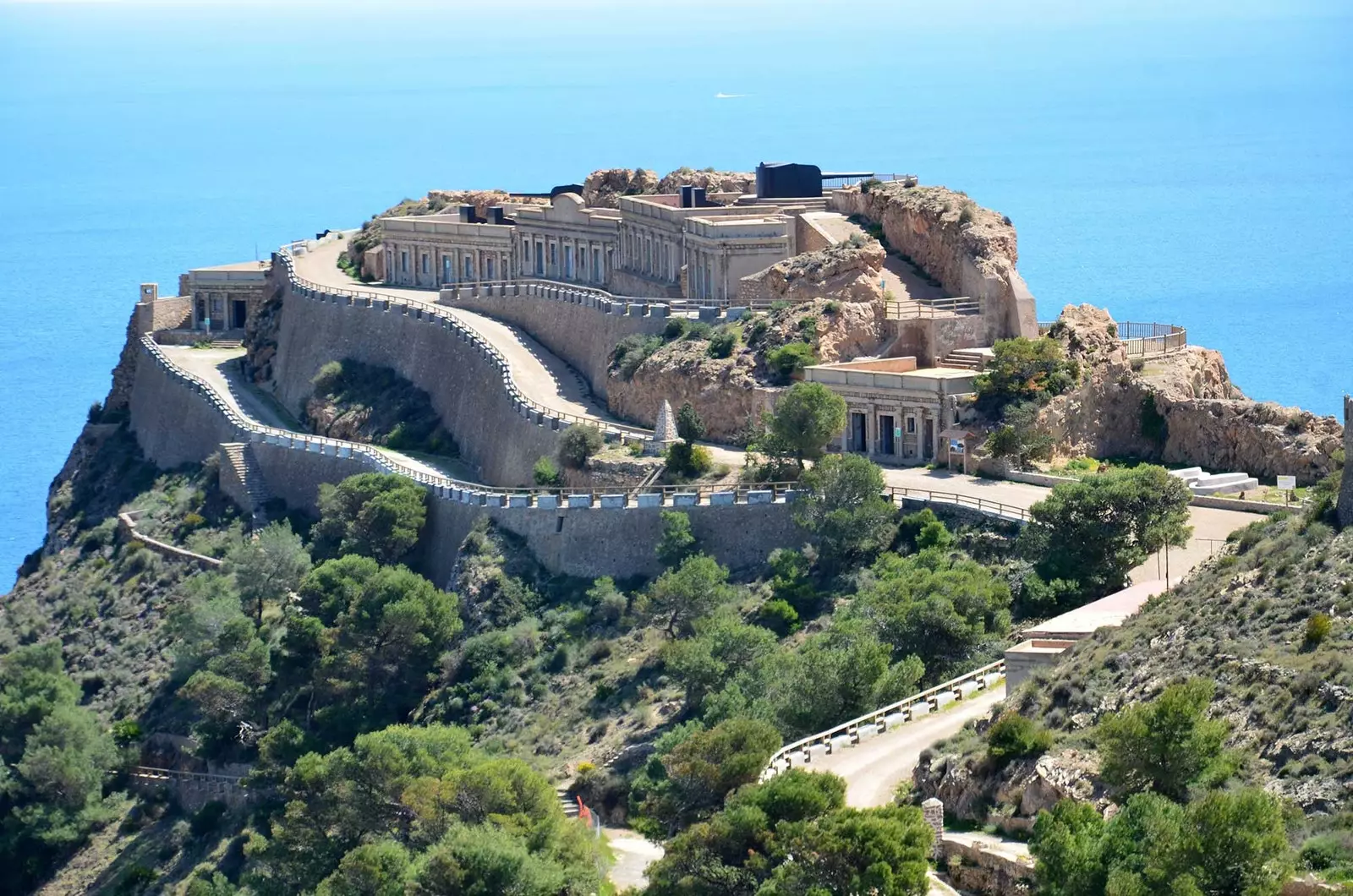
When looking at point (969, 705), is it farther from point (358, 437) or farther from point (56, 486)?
point (56, 486)

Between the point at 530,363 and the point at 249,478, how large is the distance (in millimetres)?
9157

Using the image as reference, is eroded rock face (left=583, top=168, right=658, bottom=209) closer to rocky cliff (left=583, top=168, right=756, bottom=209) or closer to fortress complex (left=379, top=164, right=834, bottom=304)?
rocky cliff (left=583, top=168, right=756, bottom=209)

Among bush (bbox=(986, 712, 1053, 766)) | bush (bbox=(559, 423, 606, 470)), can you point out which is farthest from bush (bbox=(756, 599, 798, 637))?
bush (bbox=(986, 712, 1053, 766))

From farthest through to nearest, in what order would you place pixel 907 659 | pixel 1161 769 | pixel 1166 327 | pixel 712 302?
pixel 712 302, pixel 1166 327, pixel 907 659, pixel 1161 769

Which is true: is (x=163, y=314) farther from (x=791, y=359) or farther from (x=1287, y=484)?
(x=1287, y=484)

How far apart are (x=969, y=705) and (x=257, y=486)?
39575 mm

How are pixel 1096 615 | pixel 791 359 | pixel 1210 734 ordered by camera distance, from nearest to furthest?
pixel 1210 734 → pixel 1096 615 → pixel 791 359

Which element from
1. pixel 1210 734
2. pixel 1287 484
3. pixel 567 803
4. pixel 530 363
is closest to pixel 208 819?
pixel 567 803

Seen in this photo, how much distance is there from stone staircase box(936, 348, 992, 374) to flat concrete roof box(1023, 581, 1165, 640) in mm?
16899

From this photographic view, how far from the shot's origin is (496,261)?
96.9m

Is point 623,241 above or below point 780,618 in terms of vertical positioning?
above

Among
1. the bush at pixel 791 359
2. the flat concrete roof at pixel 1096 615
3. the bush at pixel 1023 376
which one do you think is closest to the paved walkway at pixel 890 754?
the flat concrete roof at pixel 1096 615

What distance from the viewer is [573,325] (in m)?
84.6

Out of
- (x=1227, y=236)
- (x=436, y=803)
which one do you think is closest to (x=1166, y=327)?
(x=436, y=803)
